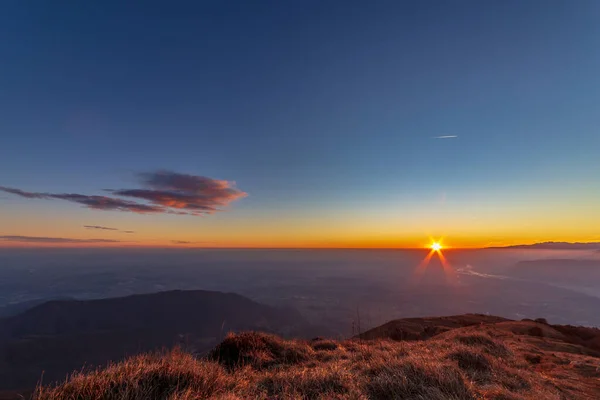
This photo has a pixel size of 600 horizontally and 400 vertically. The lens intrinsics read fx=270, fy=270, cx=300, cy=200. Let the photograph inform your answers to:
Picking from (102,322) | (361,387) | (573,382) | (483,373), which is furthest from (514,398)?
(102,322)

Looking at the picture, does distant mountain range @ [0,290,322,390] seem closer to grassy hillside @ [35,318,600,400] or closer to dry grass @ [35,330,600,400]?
grassy hillside @ [35,318,600,400]

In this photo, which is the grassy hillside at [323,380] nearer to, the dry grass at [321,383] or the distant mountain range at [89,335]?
the dry grass at [321,383]

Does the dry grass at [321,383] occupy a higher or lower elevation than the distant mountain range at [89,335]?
higher

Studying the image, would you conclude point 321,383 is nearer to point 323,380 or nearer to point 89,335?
point 323,380

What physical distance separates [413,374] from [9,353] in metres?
194

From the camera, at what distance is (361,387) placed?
5391 millimetres

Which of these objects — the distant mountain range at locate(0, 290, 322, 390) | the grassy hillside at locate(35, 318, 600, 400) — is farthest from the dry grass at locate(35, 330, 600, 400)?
the distant mountain range at locate(0, 290, 322, 390)

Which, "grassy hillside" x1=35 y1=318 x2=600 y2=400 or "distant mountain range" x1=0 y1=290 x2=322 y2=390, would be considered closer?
"grassy hillside" x1=35 y1=318 x2=600 y2=400

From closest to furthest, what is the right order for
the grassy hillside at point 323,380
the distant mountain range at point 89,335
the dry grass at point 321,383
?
1. the dry grass at point 321,383
2. the grassy hillside at point 323,380
3. the distant mountain range at point 89,335

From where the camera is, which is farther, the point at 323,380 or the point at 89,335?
the point at 89,335

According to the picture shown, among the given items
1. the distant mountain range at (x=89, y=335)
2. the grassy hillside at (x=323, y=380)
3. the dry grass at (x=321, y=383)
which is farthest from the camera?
the distant mountain range at (x=89, y=335)

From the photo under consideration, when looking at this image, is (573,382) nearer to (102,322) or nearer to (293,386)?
(293,386)

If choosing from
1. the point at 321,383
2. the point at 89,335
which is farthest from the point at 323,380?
the point at 89,335

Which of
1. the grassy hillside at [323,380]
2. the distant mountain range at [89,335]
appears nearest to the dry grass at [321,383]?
the grassy hillside at [323,380]
